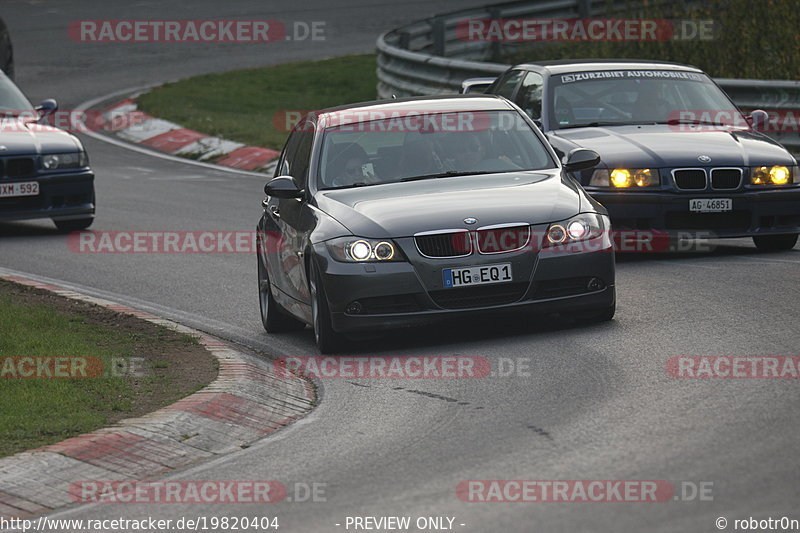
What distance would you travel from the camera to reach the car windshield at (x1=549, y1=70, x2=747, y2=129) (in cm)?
1384

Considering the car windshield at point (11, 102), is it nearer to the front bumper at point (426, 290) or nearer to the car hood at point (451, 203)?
the car hood at point (451, 203)

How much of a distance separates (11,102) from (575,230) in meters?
10.0

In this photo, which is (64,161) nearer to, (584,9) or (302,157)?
(302,157)

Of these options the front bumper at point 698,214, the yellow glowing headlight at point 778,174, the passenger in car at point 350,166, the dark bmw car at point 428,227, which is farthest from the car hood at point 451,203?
the yellow glowing headlight at point 778,174

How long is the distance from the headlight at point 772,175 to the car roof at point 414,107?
249cm

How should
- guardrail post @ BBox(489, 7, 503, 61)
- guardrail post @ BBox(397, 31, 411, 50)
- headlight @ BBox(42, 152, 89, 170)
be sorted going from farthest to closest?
1. guardrail post @ BBox(489, 7, 503, 61)
2. guardrail post @ BBox(397, 31, 411, 50)
3. headlight @ BBox(42, 152, 89, 170)

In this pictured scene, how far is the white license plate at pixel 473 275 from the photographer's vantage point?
935cm

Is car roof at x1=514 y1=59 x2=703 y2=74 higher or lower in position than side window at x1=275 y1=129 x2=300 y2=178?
higher

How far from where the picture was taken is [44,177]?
54.7 ft

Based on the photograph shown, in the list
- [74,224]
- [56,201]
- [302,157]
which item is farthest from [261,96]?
[302,157]

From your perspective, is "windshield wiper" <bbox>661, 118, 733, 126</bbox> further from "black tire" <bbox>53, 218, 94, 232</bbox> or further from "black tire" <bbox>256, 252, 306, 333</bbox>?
"black tire" <bbox>53, 218, 94, 232</bbox>

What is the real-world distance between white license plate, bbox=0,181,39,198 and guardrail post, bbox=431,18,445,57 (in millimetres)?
11504

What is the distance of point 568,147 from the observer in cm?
1302

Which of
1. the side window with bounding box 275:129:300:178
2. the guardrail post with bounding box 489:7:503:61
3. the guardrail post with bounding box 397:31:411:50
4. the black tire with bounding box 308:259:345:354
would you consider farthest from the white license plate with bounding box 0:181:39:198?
the guardrail post with bounding box 489:7:503:61
